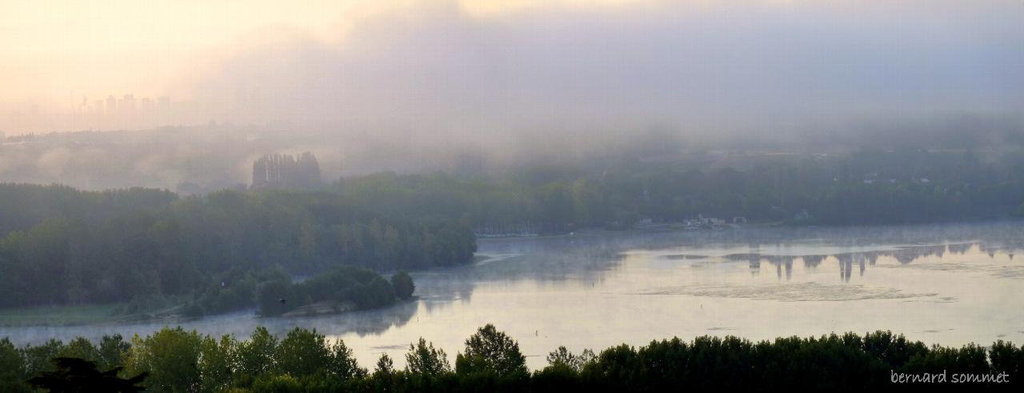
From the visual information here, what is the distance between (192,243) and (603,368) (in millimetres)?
20719

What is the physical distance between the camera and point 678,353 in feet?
43.3

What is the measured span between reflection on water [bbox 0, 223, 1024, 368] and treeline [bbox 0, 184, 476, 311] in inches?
80.6

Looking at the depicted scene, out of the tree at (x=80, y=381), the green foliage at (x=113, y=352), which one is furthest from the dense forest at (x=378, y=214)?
the tree at (x=80, y=381)

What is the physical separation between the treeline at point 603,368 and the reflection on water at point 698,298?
389 centimetres

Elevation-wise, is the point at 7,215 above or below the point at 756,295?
above

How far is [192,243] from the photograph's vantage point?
3212cm

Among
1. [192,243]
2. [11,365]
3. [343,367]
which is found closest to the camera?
[343,367]

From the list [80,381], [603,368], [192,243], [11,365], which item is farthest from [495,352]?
[192,243]

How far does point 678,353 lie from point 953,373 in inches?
97.6

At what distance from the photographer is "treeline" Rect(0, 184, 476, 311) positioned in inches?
1141

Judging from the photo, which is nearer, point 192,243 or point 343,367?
point 343,367

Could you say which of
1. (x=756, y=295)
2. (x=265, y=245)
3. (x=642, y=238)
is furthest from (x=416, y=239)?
(x=756, y=295)

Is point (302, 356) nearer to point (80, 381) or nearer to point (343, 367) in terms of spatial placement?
point (343, 367)

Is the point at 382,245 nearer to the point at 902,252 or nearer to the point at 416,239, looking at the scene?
the point at 416,239
